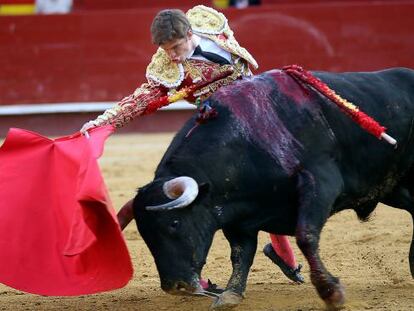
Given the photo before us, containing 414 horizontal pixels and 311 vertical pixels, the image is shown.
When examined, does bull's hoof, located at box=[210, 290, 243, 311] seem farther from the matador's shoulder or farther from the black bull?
the matador's shoulder

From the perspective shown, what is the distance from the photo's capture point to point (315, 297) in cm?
391

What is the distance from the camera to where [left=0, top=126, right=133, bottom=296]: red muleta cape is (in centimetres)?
361

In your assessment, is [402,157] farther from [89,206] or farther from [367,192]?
[89,206]

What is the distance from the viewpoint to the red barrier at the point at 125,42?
9.52 metres

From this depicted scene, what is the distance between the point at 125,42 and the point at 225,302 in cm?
620

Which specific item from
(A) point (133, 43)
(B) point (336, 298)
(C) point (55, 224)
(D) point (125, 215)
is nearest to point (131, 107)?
(D) point (125, 215)

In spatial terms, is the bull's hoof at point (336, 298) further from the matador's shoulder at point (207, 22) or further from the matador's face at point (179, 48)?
the matador's shoulder at point (207, 22)

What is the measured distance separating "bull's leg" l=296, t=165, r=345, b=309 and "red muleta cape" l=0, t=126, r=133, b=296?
2.18 ft

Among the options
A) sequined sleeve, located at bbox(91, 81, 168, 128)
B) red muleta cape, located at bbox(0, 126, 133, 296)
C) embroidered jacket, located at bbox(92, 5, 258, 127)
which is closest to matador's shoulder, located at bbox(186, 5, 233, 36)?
embroidered jacket, located at bbox(92, 5, 258, 127)

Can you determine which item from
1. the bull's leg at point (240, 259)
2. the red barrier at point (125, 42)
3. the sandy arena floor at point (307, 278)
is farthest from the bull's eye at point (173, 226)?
the red barrier at point (125, 42)

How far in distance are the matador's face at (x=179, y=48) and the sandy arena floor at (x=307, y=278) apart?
98cm

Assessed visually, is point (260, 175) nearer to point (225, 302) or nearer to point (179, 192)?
point (179, 192)

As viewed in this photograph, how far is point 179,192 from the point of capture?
11.2 ft

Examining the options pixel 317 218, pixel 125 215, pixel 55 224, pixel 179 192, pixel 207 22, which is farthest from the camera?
pixel 207 22
